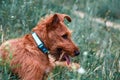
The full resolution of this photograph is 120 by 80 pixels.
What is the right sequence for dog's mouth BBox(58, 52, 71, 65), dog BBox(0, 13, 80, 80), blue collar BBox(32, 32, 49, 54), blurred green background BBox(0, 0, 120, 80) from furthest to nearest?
blurred green background BBox(0, 0, 120, 80) → dog's mouth BBox(58, 52, 71, 65) → blue collar BBox(32, 32, 49, 54) → dog BBox(0, 13, 80, 80)

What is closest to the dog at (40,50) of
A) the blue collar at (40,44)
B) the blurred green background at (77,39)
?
the blue collar at (40,44)

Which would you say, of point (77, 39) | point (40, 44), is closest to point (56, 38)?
point (40, 44)

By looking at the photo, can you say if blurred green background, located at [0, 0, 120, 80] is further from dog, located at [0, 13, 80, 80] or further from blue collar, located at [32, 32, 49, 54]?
blue collar, located at [32, 32, 49, 54]

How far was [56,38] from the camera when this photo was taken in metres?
7.15

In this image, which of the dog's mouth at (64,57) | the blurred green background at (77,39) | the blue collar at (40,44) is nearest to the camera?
the blue collar at (40,44)

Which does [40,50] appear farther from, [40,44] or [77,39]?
[77,39]

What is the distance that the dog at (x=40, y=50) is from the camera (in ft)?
22.4

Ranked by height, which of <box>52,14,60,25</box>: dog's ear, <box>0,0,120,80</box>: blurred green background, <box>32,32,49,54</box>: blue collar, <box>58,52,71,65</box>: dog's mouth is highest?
<box>52,14,60,25</box>: dog's ear

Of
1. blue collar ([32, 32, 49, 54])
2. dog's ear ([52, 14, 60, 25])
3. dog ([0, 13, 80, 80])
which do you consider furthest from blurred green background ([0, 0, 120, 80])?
dog's ear ([52, 14, 60, 25])

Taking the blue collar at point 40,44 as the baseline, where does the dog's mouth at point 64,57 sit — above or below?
below

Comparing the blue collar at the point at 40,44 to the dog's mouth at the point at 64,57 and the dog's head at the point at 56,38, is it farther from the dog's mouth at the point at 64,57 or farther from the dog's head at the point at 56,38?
the dog's mouth at the point at 64,57

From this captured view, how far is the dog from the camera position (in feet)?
22.4

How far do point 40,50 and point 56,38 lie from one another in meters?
0.29

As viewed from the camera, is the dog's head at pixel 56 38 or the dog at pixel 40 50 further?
the dog's head at pixel 56 38
